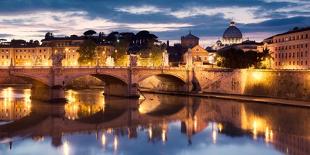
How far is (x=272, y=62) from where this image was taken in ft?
219

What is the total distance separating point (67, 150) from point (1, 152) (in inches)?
121

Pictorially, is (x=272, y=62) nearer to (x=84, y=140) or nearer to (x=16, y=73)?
(x=16, y=73)

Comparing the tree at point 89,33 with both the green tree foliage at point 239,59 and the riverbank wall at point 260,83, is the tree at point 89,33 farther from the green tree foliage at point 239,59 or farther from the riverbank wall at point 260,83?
the green tree foliage at point 239,59

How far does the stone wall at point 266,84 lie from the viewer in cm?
4294

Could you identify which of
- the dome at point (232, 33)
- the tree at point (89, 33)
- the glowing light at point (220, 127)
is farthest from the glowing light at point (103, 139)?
the dome at point (232, 33)

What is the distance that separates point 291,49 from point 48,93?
31623mm

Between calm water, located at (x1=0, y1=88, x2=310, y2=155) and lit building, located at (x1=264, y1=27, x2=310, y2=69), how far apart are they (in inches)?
711

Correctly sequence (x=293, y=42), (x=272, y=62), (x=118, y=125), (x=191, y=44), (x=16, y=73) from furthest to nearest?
1. (x=191, y=44)
2. (x=272, y=62)
3. (x=293, y=42)
4. (x=16, y=73)
5. (x=118, y=125)

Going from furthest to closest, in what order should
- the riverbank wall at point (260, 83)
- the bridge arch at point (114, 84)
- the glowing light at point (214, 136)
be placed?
the bridge arch at point (114, 84) → the riverbank wall at point (260, 83) → the glowing light at point (214, 136)

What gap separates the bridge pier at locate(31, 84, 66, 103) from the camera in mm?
43194

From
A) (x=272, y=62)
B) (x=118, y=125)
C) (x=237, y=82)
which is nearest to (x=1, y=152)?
(x=118, y=125)

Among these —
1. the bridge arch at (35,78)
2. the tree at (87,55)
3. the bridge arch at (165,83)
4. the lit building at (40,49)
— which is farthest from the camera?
the lit building at (40,49)

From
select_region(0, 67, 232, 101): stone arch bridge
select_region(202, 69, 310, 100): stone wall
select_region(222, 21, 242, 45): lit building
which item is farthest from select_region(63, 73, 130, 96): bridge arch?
select_region(222, 21, 242, 45): lit building

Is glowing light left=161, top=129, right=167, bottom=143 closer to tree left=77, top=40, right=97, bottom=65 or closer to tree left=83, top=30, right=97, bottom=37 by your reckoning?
tree left=77, top=40, right=97, bottom=65
